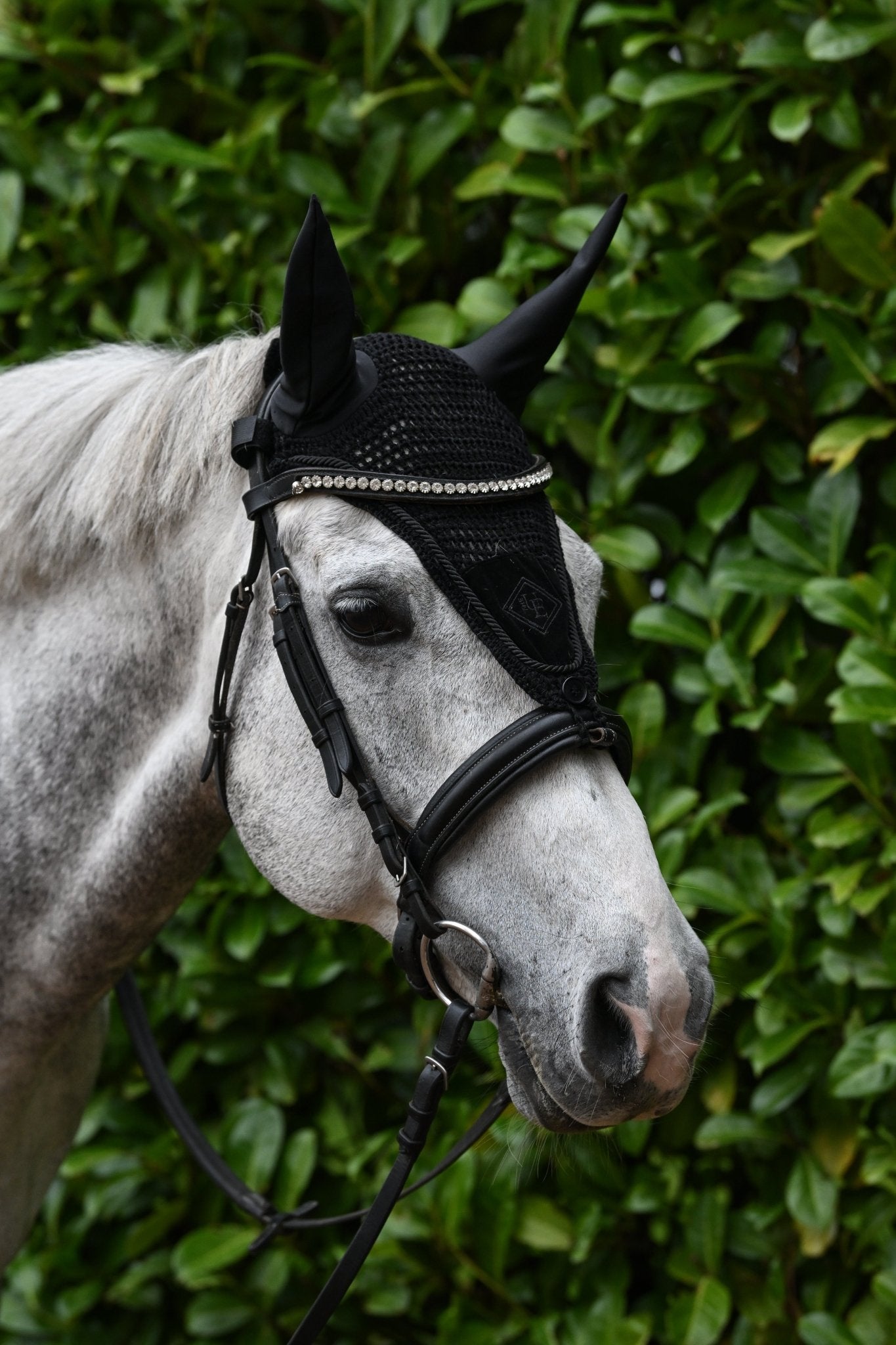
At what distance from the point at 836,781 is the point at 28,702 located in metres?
1.33

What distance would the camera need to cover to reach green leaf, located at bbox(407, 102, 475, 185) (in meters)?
2.29

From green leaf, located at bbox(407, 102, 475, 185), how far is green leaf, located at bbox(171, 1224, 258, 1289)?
215cm

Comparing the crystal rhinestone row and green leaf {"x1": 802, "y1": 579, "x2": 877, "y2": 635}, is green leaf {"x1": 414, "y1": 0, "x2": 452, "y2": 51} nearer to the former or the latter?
green leaf {"x1": 802, "y1": 579, "x2": 877, "y2": 635}

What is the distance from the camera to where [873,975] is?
75.5 inches

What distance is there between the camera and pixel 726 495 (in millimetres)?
2121

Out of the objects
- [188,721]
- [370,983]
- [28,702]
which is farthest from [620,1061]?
[370,983]

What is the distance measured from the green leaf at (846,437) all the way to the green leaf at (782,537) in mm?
120

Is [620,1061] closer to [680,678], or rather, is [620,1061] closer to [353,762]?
[353,762]

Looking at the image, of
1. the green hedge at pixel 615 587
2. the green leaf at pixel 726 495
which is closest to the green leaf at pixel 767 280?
the green hedge at pixel 615 587

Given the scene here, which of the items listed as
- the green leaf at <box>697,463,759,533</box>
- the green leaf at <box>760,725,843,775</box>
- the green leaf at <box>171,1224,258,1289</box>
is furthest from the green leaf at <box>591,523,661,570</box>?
the green leaf at <box>171,1224,258,1289</box>

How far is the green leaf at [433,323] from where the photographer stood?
228 centimetres

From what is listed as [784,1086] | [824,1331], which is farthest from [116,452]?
[824,1331]

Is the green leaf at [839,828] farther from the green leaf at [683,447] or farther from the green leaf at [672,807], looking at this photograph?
the green leaf at [683,447]

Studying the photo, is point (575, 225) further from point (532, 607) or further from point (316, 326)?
point (532, 607)
